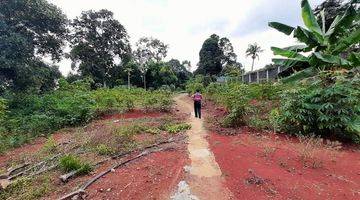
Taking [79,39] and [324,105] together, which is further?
[79,39]

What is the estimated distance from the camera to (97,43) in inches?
1548

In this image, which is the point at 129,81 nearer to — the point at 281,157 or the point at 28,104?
the point at 28,104

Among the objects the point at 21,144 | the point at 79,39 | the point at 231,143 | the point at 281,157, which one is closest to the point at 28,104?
the point at 21,144

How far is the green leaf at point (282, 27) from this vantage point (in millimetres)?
10590

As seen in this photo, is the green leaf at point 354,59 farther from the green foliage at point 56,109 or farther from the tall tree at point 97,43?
the tall tree at point 97,43

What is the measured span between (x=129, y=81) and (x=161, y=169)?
1467 inches

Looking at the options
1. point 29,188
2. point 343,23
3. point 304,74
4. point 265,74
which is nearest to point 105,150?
point 29,188

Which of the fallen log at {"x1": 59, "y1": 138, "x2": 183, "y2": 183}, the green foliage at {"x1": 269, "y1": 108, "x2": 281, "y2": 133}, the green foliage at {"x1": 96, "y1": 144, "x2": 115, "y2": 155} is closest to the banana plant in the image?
the green foliage at {"x1": 269, "y1": 108, "x2": 281, "y2": 133}

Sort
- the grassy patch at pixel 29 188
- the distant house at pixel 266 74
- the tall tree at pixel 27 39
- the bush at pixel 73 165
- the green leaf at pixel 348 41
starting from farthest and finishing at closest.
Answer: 1. the distant house at pixel 266 74
2. the tall tree at pixel 27 39
3. the green leaf at pixel 348 41
4. the bush at pixel 73 165
5. the grassy patch at pixel 29 188

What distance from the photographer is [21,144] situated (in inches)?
464

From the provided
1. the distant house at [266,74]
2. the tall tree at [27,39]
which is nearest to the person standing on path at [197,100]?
the distant house at [266,74]

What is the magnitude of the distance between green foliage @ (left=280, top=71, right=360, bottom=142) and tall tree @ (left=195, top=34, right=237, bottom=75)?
117 feet

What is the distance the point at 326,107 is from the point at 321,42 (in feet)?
8.08

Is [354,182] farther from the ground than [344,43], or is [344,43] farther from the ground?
[344,43]
